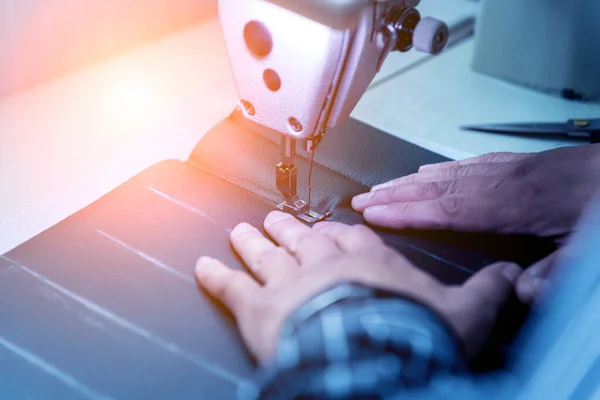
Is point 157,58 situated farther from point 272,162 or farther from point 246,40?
point 246,40

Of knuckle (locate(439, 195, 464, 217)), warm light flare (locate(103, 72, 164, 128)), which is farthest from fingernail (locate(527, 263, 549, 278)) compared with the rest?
warm light flare (locate(103, 72, 164, 128))

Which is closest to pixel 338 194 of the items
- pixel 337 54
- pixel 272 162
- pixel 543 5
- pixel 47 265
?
pixel 272 162

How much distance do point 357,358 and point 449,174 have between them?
0.36 m

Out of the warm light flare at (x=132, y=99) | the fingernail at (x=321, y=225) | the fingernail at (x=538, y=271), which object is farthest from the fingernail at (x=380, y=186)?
the warm light flare at (x=132, y=99)

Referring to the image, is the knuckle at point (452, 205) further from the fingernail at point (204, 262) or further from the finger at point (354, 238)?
the fingernail at point (204, 262)

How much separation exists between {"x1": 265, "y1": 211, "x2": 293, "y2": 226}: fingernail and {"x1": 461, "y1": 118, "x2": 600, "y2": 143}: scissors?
0.38 metres

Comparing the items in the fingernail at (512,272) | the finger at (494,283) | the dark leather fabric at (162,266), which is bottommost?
the dark leather fabric at (162,266)

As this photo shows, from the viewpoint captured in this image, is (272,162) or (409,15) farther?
(272,162)

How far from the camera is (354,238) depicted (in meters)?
0.68

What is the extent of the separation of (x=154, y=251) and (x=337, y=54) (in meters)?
0.28

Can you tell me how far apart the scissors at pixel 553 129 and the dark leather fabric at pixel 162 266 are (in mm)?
157

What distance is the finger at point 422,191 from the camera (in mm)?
769

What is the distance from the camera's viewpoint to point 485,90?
3.59ft

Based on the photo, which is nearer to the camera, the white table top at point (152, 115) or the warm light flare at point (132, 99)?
the white table top at point (152, 115)
